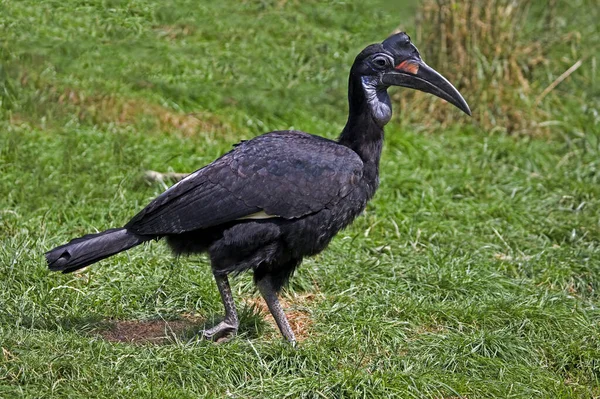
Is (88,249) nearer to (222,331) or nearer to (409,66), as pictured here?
(222,331)

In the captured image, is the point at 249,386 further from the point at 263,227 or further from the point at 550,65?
the point at 550,65

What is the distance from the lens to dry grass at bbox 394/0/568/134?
9391 millimetres

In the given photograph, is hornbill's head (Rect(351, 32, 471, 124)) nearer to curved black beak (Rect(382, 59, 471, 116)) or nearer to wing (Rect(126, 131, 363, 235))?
curved black beak (Rect(382, 59, 471, 116))

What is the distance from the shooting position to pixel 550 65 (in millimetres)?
10141

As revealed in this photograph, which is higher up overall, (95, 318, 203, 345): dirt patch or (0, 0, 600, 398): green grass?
(0, 0, 600, 398): green grass

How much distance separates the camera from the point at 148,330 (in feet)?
19.0

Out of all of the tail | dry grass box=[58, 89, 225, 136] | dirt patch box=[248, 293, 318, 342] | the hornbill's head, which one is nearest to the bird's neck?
the hornbill's head

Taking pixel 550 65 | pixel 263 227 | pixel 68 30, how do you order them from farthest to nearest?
pixel 550 65 → pixel 68 30 → pixel 263 227

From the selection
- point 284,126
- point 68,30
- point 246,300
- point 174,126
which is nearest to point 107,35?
point 68,30

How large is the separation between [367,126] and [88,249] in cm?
175

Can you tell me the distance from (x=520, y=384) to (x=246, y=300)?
1.87m

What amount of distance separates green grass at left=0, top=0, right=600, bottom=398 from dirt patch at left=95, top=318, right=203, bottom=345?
0.07m

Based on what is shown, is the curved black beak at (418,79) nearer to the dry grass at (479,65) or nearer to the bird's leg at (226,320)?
the bird's leg at (226,320)

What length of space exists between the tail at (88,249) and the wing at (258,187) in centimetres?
7
